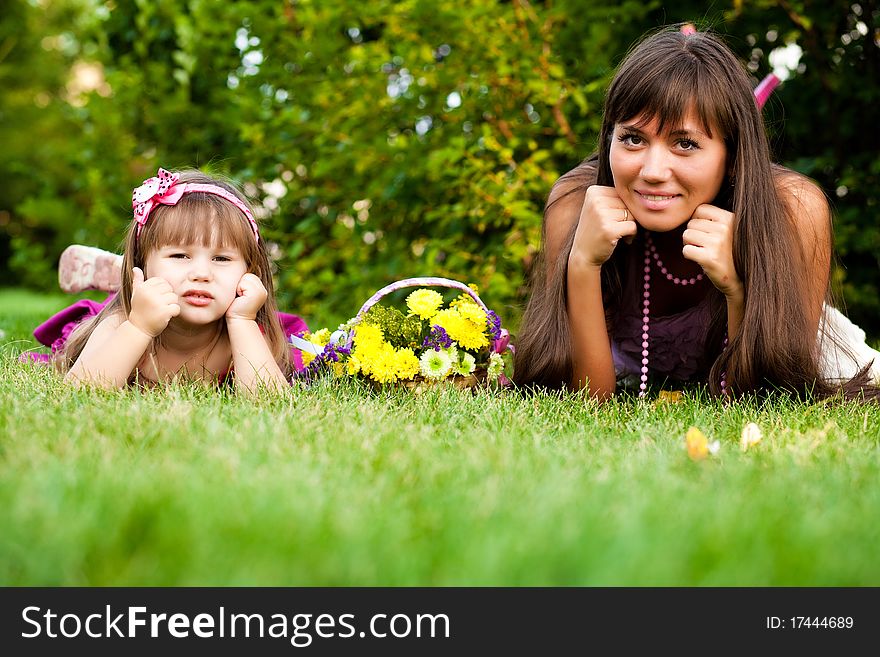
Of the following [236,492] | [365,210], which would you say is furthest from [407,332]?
[365,210]

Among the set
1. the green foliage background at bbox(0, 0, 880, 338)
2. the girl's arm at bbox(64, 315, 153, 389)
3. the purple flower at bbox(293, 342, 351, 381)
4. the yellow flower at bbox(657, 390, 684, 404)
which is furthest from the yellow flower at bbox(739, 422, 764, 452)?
the green foliage background at bbox(0, 0, 880, 338)

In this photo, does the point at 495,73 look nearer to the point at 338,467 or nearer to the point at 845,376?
the point at 845,376

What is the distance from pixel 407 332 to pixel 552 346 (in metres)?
0.45

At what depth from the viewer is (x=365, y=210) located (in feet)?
16.4

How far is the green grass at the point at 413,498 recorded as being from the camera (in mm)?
1223

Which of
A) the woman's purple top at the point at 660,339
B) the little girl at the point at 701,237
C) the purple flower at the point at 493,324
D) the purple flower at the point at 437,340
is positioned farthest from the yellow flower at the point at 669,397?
the purple flower at the point at 437,340

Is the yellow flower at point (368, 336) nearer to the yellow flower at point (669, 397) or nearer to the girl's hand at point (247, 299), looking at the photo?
the girl's hand at point (247, 299)

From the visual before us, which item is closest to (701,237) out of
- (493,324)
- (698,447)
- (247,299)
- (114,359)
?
(493,324)

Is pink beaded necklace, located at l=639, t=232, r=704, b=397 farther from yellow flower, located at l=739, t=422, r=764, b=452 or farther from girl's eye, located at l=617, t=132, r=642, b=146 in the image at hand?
yellow flower, located at l=739, t=422, r=764, b=452

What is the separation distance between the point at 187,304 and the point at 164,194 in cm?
40

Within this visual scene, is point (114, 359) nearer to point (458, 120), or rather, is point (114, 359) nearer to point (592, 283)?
point (592, 283)

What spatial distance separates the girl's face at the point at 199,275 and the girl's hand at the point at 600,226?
1065 millimetres

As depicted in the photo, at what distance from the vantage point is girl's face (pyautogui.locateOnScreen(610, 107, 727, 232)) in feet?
8.60

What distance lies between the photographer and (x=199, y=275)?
2.78 meters
